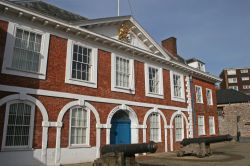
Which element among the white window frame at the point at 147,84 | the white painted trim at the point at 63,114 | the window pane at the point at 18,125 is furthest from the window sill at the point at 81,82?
the white window frame at the point at 147,84

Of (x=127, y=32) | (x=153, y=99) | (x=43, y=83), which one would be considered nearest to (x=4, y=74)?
(x=43, y=83)

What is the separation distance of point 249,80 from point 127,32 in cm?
6930

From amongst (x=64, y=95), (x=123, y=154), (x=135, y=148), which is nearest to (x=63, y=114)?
(x=64, y=95)

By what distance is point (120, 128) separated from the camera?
16.6 m

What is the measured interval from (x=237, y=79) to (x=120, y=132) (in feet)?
230

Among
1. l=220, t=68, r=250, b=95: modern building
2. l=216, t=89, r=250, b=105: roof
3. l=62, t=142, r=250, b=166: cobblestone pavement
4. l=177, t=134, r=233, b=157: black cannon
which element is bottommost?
l=62, t=142, r=250, b=166: cobblestone pavement

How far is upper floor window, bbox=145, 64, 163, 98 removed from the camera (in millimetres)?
18641

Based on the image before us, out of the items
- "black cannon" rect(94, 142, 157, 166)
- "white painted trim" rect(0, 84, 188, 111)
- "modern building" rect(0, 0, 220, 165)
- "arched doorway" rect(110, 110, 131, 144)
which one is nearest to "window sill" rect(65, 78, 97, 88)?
"modern building" rect(0, 0, 220, 165)

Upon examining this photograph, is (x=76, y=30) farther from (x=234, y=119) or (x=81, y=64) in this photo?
(x=234, y=119)

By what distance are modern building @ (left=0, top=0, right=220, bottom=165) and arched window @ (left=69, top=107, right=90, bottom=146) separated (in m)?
0.05

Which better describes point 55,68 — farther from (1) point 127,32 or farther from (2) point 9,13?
(1) point 127,32

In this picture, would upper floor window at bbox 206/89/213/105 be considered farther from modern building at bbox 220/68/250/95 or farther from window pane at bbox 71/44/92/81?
modern building at bbox 220/68/250/95

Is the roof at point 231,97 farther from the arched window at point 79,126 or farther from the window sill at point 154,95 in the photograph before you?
the arched window at point 79,126

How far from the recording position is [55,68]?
13.4 metres
